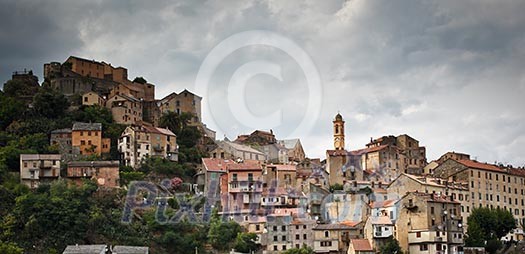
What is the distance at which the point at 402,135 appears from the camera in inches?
3644

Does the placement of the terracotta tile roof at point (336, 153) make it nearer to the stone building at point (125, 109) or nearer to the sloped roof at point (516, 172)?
the sloped roof at point (516, 172)

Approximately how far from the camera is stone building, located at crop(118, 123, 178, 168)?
262 ft

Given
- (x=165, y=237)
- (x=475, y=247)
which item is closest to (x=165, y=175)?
(x=165, y=237)

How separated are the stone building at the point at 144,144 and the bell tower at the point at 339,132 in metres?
21.5

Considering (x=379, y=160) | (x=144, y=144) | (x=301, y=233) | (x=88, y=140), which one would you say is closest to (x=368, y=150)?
(x=379, y=160)

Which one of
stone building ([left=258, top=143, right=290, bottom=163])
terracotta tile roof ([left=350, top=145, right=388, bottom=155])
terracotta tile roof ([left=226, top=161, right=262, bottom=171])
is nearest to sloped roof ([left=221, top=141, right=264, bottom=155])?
stone building ([left=258, top=143, right=290, bottom=163])

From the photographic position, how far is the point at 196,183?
261 feet

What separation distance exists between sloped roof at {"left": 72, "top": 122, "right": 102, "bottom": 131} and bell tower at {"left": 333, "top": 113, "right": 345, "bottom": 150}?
28461 millimetres

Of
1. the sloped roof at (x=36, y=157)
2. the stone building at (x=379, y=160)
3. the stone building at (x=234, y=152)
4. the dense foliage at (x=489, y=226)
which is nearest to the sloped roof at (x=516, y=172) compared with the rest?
the dense foliage at (x=489, y=226)

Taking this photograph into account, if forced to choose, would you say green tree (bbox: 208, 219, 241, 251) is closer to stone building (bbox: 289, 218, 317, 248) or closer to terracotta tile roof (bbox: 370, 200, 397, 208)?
stone building (bbox: 289, 218, 317, 248)

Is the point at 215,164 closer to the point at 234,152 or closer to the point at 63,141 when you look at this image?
the point at 234,152

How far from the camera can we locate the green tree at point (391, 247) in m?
65.6

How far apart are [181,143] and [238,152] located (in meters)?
5.94

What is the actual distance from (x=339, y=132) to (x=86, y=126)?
99.2ft
